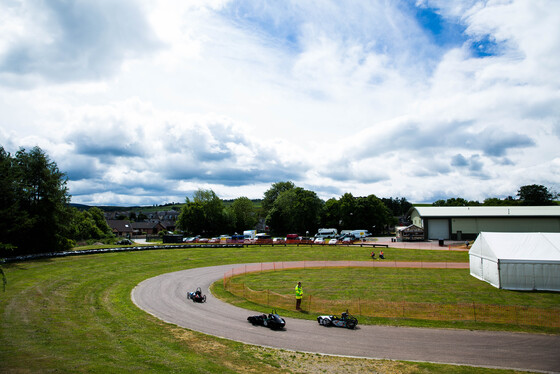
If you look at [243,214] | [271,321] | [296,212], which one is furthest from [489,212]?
[243,214]

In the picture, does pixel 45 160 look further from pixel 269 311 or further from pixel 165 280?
pixel 269 311

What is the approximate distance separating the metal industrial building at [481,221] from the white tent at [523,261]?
131 feet

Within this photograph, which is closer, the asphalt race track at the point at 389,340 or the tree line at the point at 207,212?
the asphalt race track at the point at 389,340

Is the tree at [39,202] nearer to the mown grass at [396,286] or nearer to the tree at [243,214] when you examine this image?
the mown grass at [396,286]

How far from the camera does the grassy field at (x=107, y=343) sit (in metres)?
14.1

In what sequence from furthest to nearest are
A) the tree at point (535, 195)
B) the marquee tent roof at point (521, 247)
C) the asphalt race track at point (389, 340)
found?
the tree at point (535, 195) → the marquee tent roof at point (521, 247) → the asphalt race track at point (389, 340)

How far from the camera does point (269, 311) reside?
24016 mm

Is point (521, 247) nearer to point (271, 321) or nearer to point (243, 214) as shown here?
point (271, 321)

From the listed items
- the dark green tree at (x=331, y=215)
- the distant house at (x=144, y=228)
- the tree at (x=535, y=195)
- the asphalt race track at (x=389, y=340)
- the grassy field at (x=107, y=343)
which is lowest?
the asphalt race track at (x=389, y=340)

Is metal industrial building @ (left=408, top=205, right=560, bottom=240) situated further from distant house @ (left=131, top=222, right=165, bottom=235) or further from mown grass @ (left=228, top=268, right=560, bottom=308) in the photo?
distant house @ (left=131, top=222, right=165, bottom=235)

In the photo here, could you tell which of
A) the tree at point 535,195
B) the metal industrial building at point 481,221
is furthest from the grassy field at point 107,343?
the tree at point 535,195

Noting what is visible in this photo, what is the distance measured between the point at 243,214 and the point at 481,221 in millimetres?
68731

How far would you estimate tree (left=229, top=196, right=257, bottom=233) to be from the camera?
110m

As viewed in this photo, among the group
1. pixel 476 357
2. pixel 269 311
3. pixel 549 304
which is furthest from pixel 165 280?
pixel 549 304
